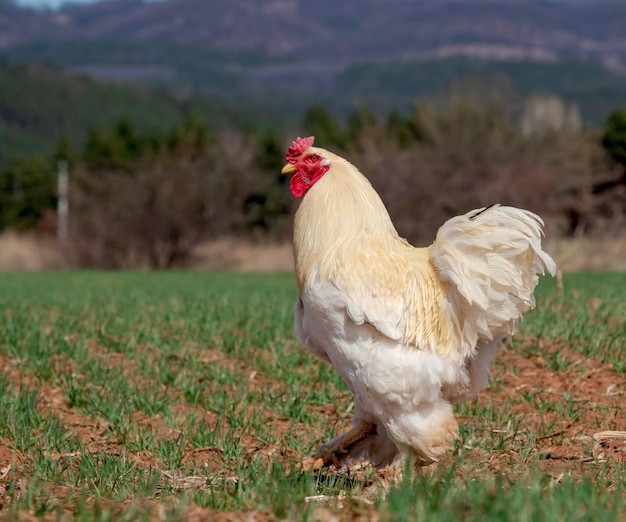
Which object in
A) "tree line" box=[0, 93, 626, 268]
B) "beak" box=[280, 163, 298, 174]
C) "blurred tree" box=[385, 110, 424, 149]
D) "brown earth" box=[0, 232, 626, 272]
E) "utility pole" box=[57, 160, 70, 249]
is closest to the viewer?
"beak" box=[280, 163, 298, 174]

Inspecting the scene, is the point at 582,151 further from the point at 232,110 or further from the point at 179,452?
the point at 232,110

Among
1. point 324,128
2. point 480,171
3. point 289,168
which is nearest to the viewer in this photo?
point 289,168

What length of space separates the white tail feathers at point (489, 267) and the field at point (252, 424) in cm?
75

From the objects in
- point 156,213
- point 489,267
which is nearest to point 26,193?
point 156,213

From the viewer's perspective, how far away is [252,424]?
621cm

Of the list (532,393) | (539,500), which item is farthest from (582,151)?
(539,500)

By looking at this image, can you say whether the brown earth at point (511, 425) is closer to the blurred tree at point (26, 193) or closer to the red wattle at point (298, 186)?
the red wattle at point (298, 186)

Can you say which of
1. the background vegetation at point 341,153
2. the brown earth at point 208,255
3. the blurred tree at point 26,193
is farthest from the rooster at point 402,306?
the blurred tree at point 26,193

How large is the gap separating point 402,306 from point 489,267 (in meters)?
0.51

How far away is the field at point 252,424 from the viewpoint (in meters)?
3.34

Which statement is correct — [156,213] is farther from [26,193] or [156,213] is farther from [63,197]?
[26,193]

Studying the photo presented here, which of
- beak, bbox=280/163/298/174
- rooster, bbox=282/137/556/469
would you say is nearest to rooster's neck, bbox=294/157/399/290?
rooster, bbox=282/137/556/469

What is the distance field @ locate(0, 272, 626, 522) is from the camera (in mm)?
3336

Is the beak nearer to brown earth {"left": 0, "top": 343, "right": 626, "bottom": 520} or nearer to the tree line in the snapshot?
brown earth {"left": 0, "top": 343, "right": 626, "bottom": 520}
